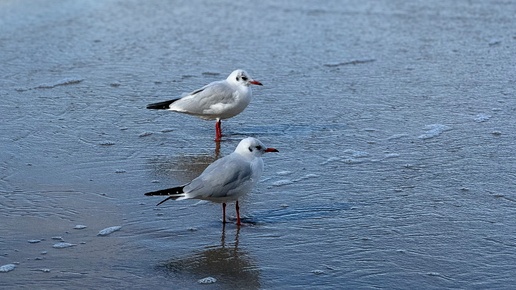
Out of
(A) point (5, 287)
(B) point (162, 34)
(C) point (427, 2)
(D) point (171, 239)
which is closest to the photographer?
(A) point (5, 287)

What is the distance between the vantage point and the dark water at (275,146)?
15.8ft

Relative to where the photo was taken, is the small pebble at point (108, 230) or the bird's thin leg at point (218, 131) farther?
the bird's thin leg at point (218, 131)

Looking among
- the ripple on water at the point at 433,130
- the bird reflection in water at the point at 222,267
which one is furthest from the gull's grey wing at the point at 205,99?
the bird reflection in water at the point at 222,267

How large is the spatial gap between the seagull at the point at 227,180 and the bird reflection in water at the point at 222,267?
0.37m

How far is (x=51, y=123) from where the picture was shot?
7.67m

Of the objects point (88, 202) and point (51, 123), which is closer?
point (88, 202)

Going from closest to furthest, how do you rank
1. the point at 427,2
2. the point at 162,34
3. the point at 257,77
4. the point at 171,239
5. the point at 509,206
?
the point at 171,239 < the point at 509,206 < the point at 257,77 < the point at 162,34 < the point at 427,2

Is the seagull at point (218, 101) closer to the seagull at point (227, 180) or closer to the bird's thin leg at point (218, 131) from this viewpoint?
the bird's thin leg at point (218, 131)

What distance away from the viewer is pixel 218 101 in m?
7.58

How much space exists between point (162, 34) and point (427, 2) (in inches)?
179

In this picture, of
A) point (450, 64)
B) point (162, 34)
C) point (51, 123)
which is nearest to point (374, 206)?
point (51, 123)

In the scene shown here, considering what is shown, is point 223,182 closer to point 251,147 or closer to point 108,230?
point 251,147

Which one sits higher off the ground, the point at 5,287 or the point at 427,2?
the point at 427,2

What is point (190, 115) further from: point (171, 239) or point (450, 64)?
point (450, 64)
